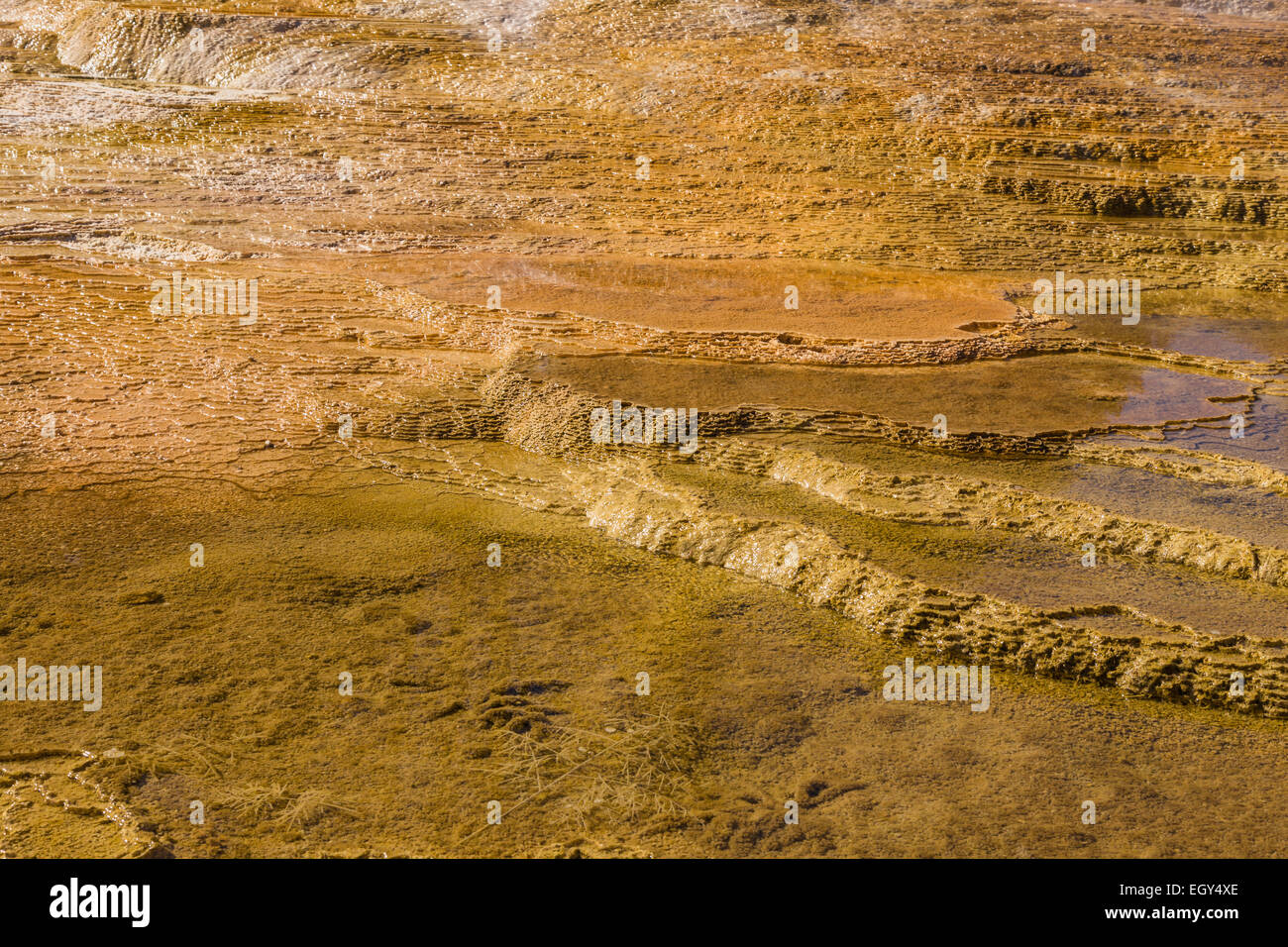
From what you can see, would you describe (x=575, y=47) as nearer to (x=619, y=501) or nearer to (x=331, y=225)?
(x=331, y=225)

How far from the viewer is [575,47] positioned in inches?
504

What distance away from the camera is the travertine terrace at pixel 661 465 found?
11.1ft

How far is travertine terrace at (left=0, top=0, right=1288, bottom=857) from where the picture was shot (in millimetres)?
3383

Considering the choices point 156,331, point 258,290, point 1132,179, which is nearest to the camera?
point 156,331

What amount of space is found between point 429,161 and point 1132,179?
706 centimetres

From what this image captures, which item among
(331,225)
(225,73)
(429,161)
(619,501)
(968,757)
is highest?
(225,73)

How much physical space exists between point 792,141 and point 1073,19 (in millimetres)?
5004

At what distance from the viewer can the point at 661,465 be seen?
538cm

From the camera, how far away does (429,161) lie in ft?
34.9
